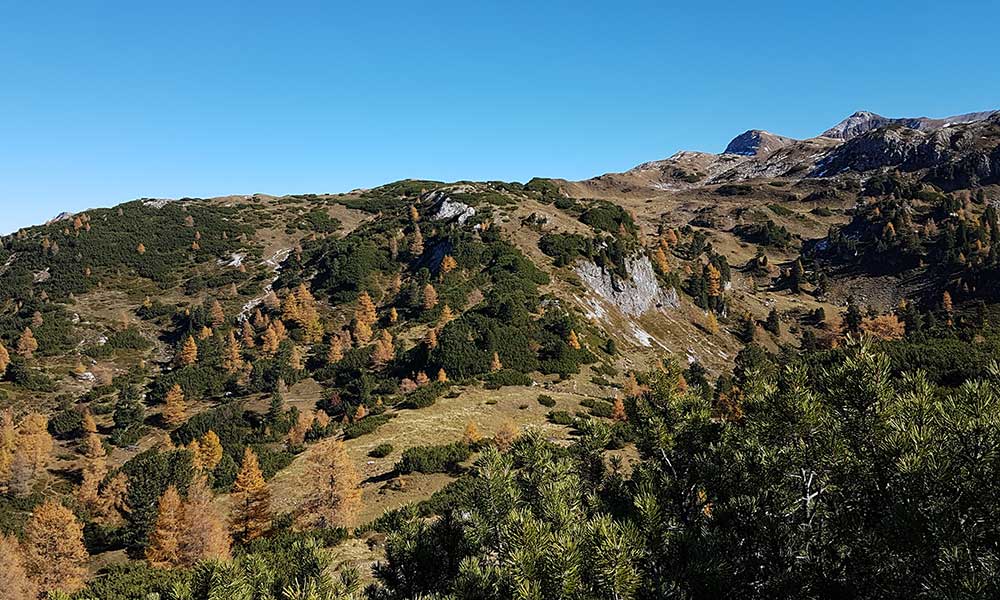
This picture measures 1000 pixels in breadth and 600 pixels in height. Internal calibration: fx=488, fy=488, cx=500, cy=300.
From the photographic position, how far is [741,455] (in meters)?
9.79

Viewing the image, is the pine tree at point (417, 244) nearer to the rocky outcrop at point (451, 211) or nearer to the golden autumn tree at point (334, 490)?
the rocky outcrop at point (451, 211)

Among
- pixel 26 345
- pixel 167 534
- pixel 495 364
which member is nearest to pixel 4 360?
pixel 26 345

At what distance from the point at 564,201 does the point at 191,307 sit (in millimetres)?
85008

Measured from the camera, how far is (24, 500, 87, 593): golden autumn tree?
2856 cm

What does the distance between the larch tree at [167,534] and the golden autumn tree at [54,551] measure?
367cm

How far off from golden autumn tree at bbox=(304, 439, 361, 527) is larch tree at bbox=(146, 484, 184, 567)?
7.74m

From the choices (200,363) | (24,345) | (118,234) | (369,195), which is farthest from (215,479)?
(369,195)

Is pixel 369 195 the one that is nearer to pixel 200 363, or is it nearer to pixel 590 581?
pixel 200 363

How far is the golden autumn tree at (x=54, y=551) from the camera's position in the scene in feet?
93.7

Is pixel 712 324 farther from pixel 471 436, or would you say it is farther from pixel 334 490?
pixel 334 490

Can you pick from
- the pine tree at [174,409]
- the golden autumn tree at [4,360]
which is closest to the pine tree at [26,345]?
the golden autumn tree at [4,360]

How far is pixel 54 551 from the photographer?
29.0 meters

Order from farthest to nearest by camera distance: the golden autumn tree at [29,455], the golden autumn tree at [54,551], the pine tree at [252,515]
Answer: the golden autumn tree at [29,455] → the pine tree at [252,515] → the golden autumn tree at [54,551]

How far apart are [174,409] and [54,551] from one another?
3706 centimetres
